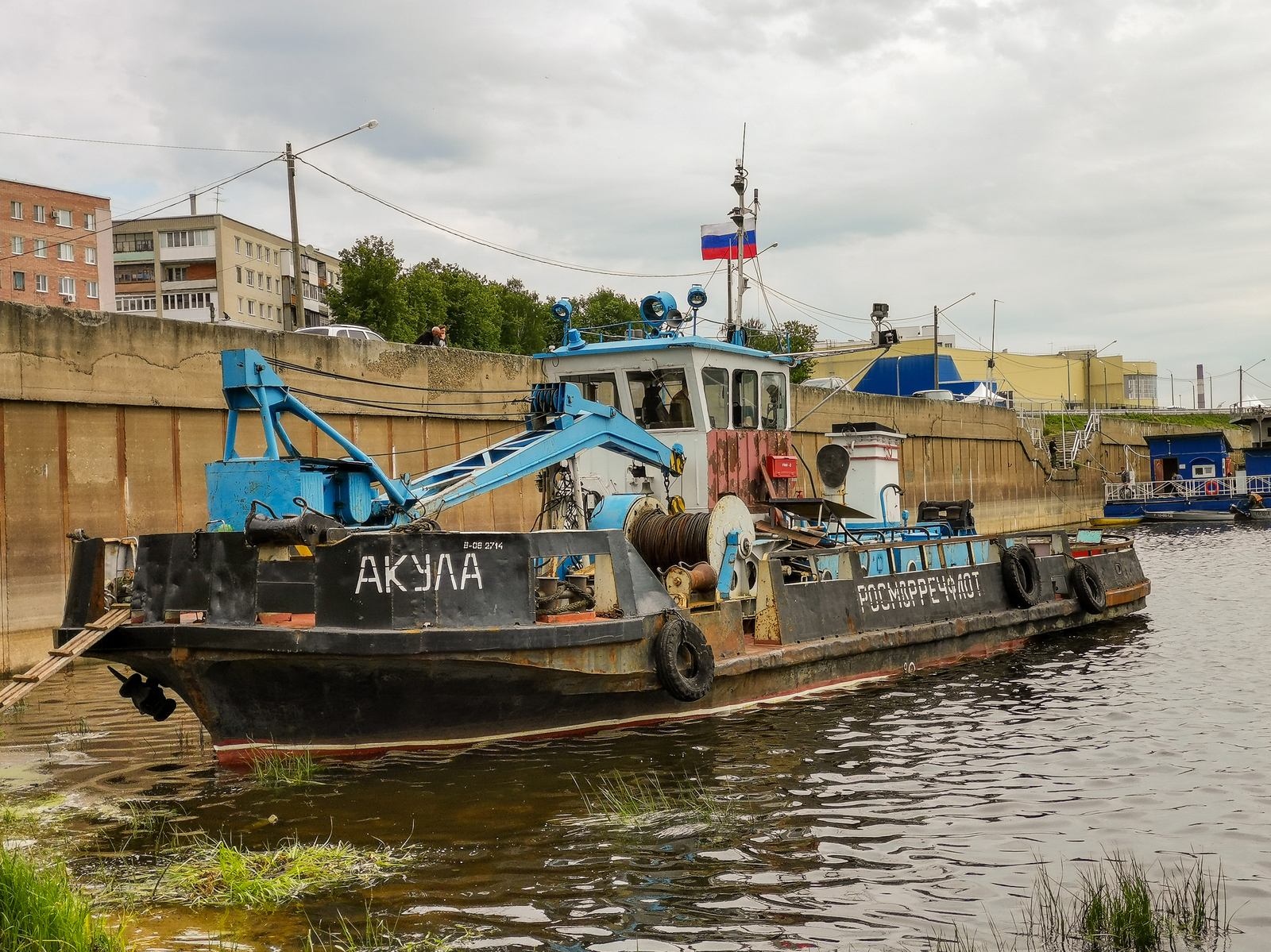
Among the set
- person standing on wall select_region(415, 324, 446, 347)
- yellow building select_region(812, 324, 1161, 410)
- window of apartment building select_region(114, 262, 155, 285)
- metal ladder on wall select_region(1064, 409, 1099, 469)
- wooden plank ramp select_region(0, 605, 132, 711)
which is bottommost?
wooden plank ramp select_region(0, 605, 132, 711)

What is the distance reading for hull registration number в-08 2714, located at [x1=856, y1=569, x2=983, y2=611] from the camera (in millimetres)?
10469

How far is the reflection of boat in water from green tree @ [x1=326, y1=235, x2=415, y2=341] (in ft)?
97.2

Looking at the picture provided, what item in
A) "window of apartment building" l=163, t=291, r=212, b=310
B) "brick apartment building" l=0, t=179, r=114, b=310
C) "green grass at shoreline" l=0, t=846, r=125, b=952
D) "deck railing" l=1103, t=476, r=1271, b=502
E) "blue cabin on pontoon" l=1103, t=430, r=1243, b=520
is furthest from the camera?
"window of apartment building" l=163, t=291, r=212, b=310

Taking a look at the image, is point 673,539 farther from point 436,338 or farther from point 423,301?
point 423,301

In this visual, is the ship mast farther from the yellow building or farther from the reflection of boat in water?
the yellow building

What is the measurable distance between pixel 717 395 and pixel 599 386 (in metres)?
1.12

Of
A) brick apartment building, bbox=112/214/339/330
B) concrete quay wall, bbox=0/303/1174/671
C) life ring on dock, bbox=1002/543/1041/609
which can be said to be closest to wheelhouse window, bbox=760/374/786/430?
concrete quay wall, bbox=0/303/1174/671

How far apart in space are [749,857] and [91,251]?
58014 millimetres

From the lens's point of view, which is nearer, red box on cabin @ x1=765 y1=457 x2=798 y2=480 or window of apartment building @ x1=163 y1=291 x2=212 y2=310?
red box on cabin @ x1=765 y1=457 x2=798 y2=480

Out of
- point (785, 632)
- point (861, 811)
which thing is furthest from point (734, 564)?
point (861, 811)

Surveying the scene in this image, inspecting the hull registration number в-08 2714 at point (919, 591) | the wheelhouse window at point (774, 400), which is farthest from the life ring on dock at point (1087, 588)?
the wheelhouse window at point (774, 400)

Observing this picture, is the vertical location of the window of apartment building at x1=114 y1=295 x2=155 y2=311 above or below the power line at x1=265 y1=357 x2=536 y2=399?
above

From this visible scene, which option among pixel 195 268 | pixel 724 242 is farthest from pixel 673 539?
pixel 195 268

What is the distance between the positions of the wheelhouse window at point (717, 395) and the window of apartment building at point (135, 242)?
6161 cm
